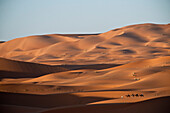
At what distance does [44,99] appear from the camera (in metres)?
11.9

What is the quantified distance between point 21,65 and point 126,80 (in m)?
11.3

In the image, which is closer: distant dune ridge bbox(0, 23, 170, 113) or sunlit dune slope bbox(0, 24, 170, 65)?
distant dune ridge bbox(0, 23, 170, 113)

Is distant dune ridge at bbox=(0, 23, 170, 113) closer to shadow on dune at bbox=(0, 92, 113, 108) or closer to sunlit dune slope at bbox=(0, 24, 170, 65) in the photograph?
shadow on dune at bbox=(0, 92, 113, 108)

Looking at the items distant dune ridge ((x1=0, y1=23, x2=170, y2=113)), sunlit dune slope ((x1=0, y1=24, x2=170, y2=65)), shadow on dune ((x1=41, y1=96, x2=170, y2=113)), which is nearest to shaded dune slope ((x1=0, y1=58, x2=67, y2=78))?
distant dune ridge ((x1=0, y1=23, x2=170, y2=113))

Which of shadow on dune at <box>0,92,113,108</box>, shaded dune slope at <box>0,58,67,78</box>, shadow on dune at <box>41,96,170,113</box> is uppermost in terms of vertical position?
shadow on dune at <box>41,96,170,113</box>

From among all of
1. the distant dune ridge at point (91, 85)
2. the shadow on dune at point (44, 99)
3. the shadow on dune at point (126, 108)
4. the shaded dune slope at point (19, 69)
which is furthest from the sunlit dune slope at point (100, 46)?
the shadow on dune at point (126, 108)

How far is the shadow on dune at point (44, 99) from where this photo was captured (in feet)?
38.1

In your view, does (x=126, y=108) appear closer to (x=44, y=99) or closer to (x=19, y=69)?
(x=44, y=99)

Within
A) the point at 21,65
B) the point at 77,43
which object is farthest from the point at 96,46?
the point at 21,65

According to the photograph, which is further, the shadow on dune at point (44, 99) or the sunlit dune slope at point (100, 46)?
the sunlit dune slope at point (100, 46)

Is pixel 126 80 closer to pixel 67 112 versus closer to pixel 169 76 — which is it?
pixel 169 76

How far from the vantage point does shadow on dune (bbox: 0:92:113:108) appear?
38.1 feet

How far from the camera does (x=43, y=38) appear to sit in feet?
255

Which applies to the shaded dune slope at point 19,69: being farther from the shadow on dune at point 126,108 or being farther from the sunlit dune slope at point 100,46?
the sunlit dune slope at point 100,46
